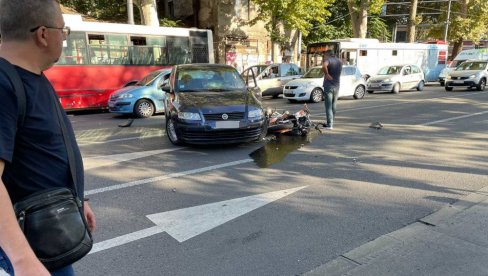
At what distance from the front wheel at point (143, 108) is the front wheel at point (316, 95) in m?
6.75

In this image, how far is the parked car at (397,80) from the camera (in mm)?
20031

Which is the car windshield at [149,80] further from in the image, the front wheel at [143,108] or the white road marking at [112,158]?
the white road marking at [112,158]

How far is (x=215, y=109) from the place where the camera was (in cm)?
700

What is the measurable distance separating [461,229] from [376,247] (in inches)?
37.2

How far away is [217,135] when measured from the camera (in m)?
7.00

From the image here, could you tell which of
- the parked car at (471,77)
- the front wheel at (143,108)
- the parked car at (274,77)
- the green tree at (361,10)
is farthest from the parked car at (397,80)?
the front wheel at (143,108)

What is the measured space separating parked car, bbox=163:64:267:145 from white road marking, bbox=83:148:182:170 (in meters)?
0.64

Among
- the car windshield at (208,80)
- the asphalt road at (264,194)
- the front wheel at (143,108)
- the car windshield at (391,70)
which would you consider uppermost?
the car windshield at (208,80)

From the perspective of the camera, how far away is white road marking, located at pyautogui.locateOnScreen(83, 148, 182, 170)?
6.55 metres

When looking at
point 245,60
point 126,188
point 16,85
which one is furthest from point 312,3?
point 16,85

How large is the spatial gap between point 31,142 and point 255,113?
5.88 meters

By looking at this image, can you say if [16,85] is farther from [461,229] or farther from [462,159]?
[462,159]

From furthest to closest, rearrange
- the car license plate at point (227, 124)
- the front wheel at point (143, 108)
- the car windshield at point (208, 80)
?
the front wheel at point (143, 108) → the car windshield at point (208, 80) → the car license plate at point (227, 124)

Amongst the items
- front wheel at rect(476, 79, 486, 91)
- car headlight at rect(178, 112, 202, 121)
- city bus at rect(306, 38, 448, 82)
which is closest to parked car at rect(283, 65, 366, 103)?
city bus at rect(306, 38, 448, 82)
